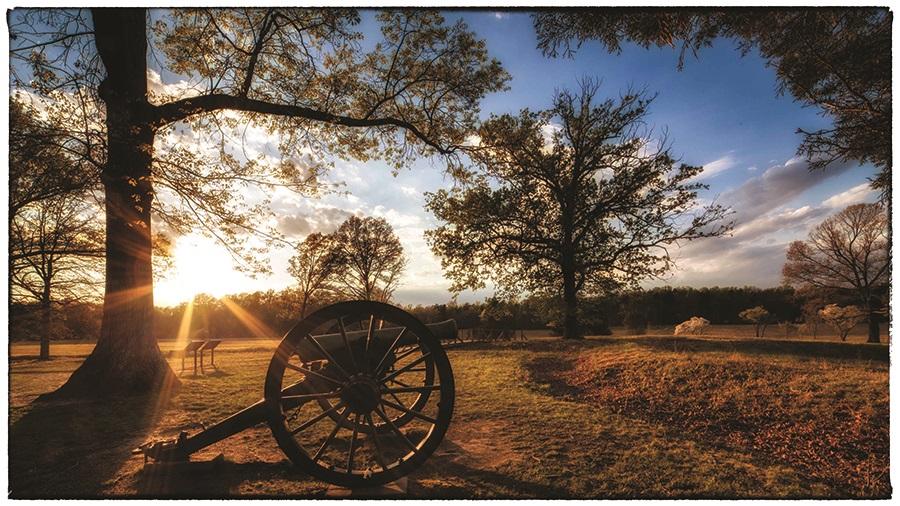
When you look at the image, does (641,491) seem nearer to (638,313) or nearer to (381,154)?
(381,154)

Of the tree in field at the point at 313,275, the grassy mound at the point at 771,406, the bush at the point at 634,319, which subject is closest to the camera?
the grassy mound at the point at 771,406

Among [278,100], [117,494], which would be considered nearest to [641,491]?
[117,494]

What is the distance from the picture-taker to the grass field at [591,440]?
3779 millimetres

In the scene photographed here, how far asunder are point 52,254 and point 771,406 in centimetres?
1667

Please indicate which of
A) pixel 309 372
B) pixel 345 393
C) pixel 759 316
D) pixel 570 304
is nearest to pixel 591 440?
pixel 345 393

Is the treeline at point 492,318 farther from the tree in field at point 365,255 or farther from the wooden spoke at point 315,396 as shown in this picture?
the wooden spoke at point 315,396

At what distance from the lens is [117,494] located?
3.63 m

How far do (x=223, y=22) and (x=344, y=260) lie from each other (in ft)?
80.1

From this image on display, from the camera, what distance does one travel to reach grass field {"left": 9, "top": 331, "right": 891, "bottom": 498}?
Result: 3.78m

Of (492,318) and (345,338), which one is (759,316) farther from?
(345,338)

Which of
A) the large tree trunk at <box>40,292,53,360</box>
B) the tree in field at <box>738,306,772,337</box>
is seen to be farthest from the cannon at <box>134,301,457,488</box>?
the tree in field at <box>738,306,772,337</box>

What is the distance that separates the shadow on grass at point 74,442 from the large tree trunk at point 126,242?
0.78 metres

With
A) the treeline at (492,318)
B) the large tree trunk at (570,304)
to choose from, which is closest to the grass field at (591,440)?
the large tree trunk at (570,304)

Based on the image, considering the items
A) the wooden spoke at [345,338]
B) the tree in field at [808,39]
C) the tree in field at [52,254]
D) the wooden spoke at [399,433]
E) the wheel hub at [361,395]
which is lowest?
the wooden spoke at [399,433]
